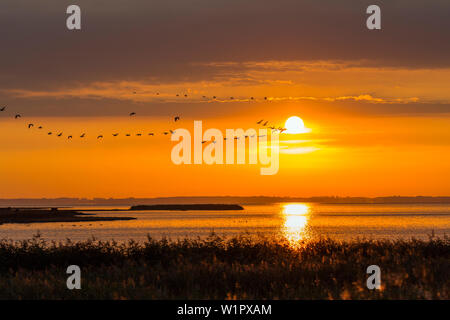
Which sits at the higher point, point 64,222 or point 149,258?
point 64,222

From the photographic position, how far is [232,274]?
2066 cm

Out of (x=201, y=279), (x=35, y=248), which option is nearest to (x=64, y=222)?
(x=35, y=248)

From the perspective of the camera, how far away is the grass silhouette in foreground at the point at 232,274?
58.9ft

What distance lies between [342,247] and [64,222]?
124428 millimetres

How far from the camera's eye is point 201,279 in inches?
809

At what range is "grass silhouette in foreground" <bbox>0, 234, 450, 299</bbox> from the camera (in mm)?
17953
